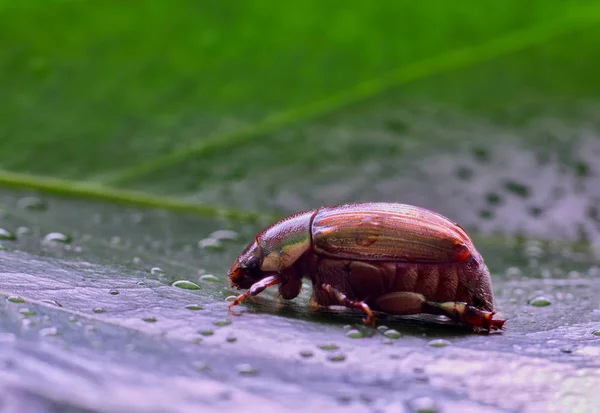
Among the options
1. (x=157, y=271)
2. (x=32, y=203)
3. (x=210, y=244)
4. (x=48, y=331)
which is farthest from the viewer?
(x=32, y=203)

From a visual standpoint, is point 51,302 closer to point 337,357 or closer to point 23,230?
point 337,357

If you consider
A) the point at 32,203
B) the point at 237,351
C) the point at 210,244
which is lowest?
the point at 237,351

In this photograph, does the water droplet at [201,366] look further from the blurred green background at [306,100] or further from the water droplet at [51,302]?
the blurred green background at [306,100]

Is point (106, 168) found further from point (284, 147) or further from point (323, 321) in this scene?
point (323, 321)

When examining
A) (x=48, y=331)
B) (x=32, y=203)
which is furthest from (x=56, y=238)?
(x=48, y=331)

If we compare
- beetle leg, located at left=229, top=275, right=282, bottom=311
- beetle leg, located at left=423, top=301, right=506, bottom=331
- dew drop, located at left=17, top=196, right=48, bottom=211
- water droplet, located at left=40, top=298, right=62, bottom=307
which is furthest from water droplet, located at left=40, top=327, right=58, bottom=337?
dew drop, located at left=17, top=196, right=48, bottom=211

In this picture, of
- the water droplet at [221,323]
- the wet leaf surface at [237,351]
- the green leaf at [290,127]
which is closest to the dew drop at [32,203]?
the green leaf at [290,127]
